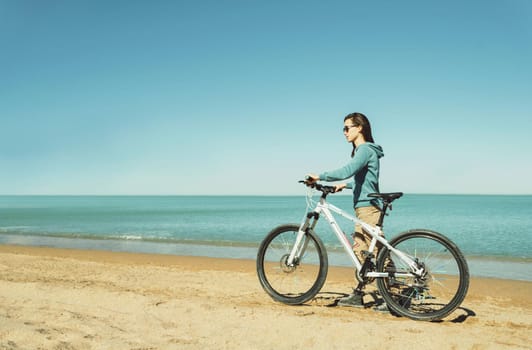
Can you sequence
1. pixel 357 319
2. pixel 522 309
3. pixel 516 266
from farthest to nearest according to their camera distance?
pixel 516 266
pixel 522 309
pixel 357 319

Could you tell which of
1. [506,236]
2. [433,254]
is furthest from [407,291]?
[506,236]

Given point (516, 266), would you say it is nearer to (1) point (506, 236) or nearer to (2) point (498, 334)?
(2) point (498, 334)

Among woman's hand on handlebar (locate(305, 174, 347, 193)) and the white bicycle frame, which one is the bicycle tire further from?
woman's hand on handlebar (locate(305, 174, 347, 193))

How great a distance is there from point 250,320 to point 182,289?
2185 mm

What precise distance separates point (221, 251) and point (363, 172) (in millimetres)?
A: 9067

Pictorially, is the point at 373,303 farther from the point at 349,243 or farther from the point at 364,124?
the point at 364,124

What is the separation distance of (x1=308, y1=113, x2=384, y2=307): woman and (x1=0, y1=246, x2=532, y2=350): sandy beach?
804mm

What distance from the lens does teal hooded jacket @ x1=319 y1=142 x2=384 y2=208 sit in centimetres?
488

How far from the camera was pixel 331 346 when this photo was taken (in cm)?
357

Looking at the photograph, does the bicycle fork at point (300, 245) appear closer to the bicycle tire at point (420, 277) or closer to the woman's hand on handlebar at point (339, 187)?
the woman's hand on handlebar at point (339, 187)

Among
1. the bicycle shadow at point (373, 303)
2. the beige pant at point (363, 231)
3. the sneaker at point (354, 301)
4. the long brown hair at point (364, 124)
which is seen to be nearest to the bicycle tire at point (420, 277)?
the bicycle shadow at point (373, 303)

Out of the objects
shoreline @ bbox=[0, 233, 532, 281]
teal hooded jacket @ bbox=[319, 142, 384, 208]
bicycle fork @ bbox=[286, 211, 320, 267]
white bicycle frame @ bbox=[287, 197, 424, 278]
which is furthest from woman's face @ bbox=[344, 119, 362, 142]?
shoreline @ bbox=[0, 233, 532, 281]

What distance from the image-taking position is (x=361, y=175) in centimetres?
505

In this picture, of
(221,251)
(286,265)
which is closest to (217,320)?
(286,265)
